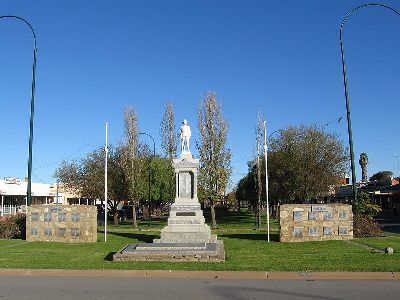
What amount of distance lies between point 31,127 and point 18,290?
57.2ft

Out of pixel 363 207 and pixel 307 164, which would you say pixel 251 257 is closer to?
pixel 363 207

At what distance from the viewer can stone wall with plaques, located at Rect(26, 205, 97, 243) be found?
Answer: 2530cm

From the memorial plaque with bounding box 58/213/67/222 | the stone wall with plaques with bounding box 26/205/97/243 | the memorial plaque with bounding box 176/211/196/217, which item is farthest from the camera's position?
the memorial plaque with bounding box 58/213/67/222

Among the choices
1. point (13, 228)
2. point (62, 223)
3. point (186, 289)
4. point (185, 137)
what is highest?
point (185, 137)

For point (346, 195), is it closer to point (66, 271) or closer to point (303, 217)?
point (303, 217)

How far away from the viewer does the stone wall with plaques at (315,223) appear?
2428 cm

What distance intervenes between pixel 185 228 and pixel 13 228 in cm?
1027

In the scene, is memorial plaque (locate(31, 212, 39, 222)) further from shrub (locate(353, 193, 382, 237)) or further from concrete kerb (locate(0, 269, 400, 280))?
Answer: shrub (locate(353, 193, 382, 237))

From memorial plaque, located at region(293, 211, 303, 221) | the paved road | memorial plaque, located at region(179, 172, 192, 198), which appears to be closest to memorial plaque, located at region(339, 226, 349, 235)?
memorial plaque, located at region(293, 211, 303, 221)

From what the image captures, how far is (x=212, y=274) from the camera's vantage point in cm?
1402

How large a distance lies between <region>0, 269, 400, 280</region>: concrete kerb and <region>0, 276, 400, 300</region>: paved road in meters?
0.57

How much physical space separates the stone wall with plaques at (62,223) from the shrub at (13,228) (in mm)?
1832

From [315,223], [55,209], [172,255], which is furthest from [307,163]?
[172,255]

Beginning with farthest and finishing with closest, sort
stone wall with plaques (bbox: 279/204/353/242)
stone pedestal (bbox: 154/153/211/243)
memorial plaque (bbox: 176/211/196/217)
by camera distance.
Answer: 1. stone wall with plaques (bbox: 279/204/353/242)
2. memorial plaque (bbox: 176/211/196/217)
3. stone pedestal (bbox: 154/153/211/243)
